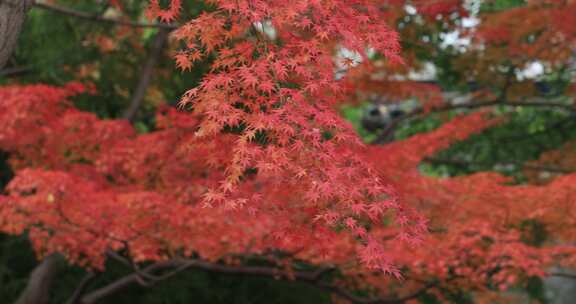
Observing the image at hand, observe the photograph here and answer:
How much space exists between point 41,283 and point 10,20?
5805 millimetres

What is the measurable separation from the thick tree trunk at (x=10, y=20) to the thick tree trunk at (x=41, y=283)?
5.52 meters

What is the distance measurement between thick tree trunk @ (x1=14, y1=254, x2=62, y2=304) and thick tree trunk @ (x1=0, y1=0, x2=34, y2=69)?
5.52 m

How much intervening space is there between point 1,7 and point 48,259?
5946 millimetres

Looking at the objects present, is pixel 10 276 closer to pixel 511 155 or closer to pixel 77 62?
pixel 77 62

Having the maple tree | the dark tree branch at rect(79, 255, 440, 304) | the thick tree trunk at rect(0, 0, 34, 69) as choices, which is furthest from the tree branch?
the thick tree trunk at rect(0, 0, 34, 69)

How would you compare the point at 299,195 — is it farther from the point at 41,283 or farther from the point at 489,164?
the point at 489,164

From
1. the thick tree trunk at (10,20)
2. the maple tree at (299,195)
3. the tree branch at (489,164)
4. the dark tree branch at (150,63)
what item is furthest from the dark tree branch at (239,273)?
the thick tree trunk at (10,20)

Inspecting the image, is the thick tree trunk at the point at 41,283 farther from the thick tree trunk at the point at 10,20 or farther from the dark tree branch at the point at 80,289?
the thick tree trunk at the point at 10,20

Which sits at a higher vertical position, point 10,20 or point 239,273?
point 10,20

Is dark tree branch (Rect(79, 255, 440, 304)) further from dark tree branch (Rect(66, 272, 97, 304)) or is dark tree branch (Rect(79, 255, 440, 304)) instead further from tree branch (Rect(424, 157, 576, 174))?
tree branch (Rect(424, 157, 576, 174))

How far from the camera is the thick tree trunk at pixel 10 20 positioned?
4.63 m

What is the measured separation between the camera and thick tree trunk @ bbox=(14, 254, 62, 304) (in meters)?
9.59

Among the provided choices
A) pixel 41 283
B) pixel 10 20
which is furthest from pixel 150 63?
pixel 10 20

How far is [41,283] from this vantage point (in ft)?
31.9
